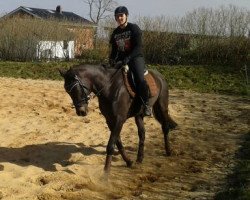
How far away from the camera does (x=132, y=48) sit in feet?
24.1

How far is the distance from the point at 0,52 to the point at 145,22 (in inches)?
406

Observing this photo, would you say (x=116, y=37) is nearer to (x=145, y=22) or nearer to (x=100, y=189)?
(x=100, y=189)

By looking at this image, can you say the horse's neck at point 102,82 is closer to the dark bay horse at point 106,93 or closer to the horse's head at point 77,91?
the dark bay horse at point 106,93

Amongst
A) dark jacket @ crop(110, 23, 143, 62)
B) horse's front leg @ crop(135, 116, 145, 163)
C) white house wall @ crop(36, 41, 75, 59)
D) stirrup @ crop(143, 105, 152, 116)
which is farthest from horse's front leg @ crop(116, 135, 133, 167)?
white house wall @ crop(36, 41, 75, 59)

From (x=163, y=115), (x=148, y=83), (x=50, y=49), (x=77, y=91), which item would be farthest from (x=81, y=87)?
(x=50, y=49)

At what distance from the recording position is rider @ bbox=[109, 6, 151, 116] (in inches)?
285

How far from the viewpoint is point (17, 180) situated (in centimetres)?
661

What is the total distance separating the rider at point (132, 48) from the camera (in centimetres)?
724

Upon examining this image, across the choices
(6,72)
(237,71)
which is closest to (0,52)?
(6,72)

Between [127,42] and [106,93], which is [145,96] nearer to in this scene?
[106,93]

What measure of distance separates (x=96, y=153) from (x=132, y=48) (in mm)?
2331

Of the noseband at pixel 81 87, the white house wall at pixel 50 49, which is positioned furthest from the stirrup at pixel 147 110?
the white house wall at pixel 50 49

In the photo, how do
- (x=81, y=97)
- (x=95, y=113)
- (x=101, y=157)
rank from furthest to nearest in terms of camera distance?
1. (x=95, y=113)
2. (x=101, y=157)
3. (x=81, y=97)

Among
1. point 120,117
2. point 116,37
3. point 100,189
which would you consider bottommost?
point 100,189
